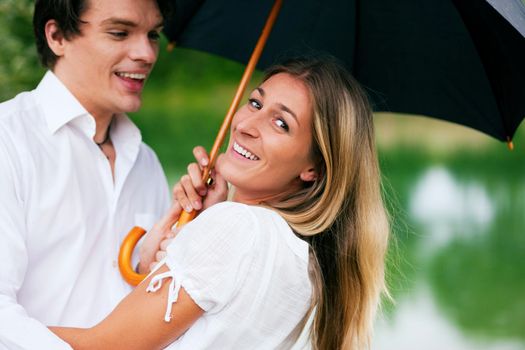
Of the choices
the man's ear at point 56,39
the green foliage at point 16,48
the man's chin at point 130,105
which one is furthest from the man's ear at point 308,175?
the green foliage at point 16,48

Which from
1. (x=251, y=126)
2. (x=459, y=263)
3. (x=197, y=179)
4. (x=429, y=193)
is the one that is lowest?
(x=459, y=263)

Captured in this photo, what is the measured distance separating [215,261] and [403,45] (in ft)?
3.82

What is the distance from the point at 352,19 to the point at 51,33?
962 mm

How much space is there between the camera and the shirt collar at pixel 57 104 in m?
2.33

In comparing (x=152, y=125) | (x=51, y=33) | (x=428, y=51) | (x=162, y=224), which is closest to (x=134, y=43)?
(x=51, y=33)

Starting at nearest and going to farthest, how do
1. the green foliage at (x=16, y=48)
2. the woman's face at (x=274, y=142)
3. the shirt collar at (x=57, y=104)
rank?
the woman's face at (x=274, y=142), the shirt collar at (x=57, y=104), the green foliage at (x=16, y=48)

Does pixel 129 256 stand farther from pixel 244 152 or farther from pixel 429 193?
pixel 429 193

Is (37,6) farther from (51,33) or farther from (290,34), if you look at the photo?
(290,34)

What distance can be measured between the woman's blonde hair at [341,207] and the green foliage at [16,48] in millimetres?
3407

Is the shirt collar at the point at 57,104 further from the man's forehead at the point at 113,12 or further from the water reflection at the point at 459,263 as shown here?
the water reflection at the point at 459,263

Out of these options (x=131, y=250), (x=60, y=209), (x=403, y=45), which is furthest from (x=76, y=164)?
(x=403, y=45)

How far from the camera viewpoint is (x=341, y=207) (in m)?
2.14

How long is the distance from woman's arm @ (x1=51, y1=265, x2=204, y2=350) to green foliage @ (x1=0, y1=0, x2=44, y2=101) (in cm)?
349

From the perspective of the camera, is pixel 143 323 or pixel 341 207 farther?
pixel 341 207
